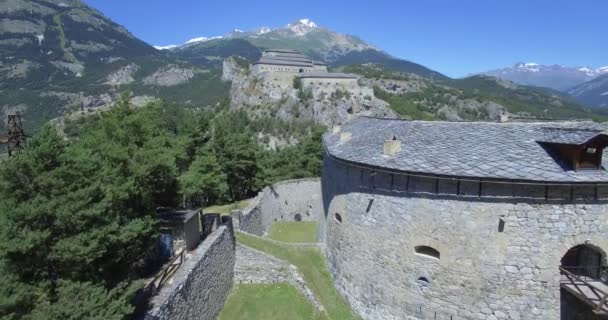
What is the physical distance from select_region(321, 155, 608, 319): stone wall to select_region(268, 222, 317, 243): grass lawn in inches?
527

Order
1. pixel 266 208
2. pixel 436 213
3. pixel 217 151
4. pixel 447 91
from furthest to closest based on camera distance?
pixel 447 91, pixel 217 151, pixel 266 208, pixel 436 213

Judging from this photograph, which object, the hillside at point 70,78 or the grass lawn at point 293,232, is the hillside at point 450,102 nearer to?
the hillside at point 70,78

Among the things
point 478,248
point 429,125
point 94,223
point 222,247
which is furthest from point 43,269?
point 429,125

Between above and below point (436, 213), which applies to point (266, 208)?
below

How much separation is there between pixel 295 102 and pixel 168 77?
9506cm

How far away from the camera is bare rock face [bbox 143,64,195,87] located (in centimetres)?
17388

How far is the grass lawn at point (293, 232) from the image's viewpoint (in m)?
29.3

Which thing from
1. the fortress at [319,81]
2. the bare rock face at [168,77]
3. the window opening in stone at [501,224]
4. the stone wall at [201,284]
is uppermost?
the bare rock face at [168,77]

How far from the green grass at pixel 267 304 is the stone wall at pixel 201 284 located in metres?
0.57

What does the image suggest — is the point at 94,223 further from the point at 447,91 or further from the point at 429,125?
the point at 447,91

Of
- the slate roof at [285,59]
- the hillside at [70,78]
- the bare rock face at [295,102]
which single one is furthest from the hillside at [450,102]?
the hillside at [70,78]

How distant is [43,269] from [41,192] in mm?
2122

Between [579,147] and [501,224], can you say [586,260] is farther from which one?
[579,147]

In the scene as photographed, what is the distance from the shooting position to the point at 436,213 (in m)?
13.8
